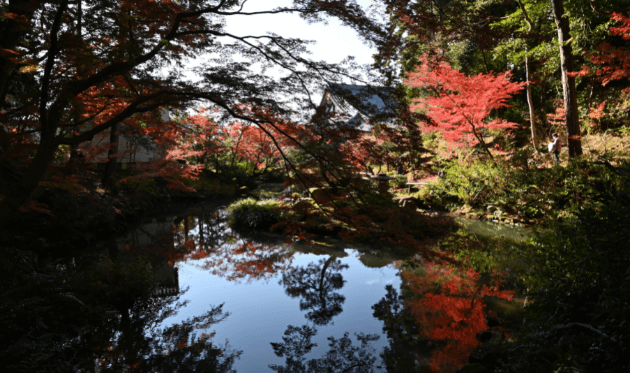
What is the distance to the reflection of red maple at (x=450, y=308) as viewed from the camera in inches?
135

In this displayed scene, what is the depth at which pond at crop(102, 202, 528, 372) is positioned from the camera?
11.3ft

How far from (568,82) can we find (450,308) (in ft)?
23.1

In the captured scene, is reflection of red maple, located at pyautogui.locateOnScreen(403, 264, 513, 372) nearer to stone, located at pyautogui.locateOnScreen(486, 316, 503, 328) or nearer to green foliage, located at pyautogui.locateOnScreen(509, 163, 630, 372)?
stone, located at pyautogui.locateOnScreen(486, 316, 503, 328)

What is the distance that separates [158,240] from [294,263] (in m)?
4.41

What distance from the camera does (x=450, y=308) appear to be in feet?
14.4

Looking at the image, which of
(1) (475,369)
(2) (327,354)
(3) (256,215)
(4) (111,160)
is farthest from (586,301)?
(4) (111,160)

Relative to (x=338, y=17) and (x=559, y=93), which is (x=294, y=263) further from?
(x=559, y=93)

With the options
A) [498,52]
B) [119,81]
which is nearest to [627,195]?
[119,81]

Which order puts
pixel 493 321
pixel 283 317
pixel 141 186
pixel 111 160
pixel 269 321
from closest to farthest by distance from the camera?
1. pixel 493 321
2. pixel 269 321
3. pixel 283 317
4. pixel 111 160
5. pixel 141 186

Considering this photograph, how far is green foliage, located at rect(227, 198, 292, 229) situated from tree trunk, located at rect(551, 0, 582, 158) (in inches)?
300

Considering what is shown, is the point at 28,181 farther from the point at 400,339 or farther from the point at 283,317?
the point at 400,339

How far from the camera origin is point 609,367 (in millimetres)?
1781

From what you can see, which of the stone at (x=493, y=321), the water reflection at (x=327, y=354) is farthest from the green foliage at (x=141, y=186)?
the stone at (x=493, y=321)

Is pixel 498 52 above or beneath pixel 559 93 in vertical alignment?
above
